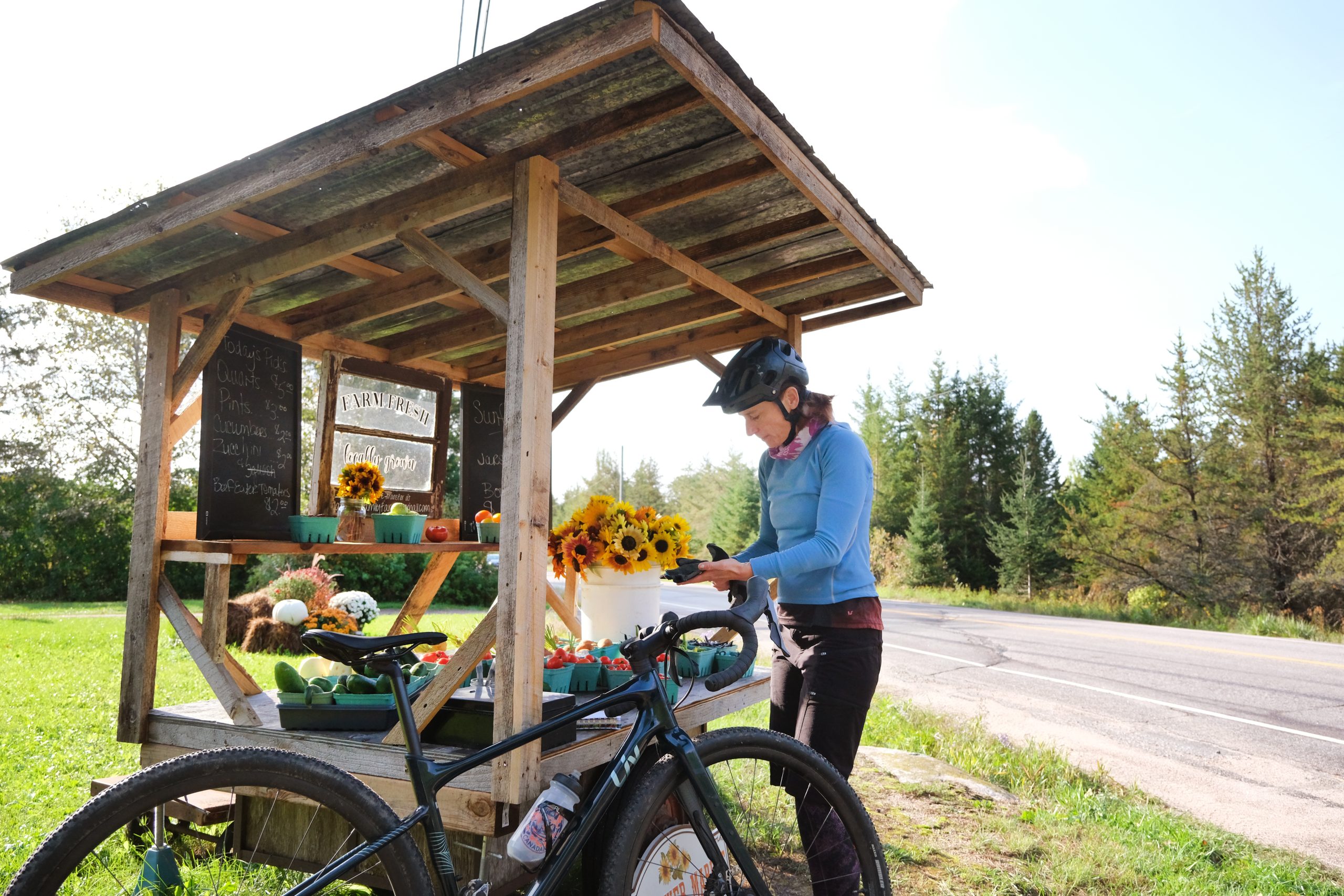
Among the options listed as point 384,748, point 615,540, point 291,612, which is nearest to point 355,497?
point 615,540

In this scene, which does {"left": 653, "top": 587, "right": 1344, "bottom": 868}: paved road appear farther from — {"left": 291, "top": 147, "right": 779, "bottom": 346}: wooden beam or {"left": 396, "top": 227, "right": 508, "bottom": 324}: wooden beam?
{"left": 396, "top": 227, "right": 508, "bottom": 324}: wooden beam

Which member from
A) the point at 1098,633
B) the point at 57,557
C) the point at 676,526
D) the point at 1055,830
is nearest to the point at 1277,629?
the point at 1098,633

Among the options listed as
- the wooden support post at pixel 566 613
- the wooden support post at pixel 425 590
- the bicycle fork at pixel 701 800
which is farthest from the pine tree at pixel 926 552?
the bicycle fork at pixel 701 800

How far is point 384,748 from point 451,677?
0.40 meters

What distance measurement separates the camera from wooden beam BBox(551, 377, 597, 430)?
19.5ft

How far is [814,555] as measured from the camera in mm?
2594

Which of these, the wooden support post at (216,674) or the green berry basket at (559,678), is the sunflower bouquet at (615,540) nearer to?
the green berry basket at (559,678)

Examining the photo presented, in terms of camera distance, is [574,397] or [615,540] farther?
[574,397]

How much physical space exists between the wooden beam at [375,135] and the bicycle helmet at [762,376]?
986 mm


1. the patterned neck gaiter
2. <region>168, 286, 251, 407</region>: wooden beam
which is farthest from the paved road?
<region>168, 286, 251, 407</region>: wooden beam

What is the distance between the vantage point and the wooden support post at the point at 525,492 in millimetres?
2754

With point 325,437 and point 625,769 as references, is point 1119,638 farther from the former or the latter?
point 625,769

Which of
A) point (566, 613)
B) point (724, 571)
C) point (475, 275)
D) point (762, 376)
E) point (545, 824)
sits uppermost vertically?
point (475, 275)

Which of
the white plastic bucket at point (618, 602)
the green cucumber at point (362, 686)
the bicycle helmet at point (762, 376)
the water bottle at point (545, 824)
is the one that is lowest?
the water bottle at point (545, 824)
